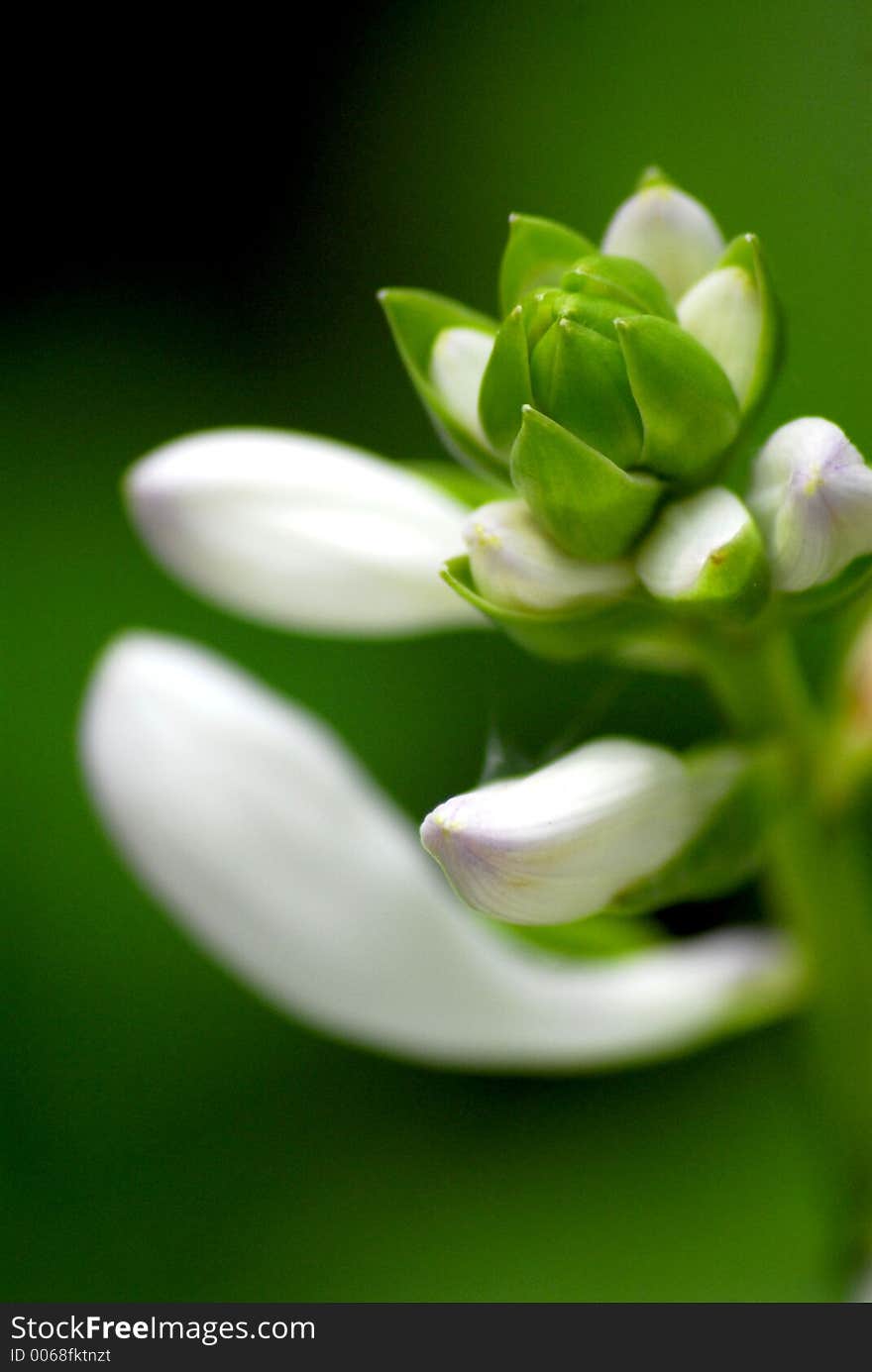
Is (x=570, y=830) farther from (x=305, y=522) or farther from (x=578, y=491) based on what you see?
(x=305, y=522)

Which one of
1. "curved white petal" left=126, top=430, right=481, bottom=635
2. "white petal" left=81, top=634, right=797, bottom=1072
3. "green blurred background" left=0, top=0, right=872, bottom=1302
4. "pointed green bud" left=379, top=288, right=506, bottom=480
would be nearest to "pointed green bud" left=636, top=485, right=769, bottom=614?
"pointed green bud" left=379, top=288, right=506, bottom=480

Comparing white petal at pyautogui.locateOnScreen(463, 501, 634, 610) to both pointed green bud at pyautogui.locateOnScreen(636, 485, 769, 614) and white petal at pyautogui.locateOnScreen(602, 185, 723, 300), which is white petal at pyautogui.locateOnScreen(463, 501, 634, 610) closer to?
pointed green bud at pyautogui.locateOnScreen(636, 485, 769, 614)

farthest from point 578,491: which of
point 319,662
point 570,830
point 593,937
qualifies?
point 319,662

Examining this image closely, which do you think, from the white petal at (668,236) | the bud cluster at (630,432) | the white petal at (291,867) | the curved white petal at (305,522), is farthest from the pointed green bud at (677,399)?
the white petal at (291,867)

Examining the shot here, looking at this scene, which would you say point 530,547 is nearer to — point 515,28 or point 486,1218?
point 486,1218

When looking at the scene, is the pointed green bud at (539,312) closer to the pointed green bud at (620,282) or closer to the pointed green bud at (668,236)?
the pointed green bud at (620,282)

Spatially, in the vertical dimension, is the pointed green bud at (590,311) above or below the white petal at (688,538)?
above

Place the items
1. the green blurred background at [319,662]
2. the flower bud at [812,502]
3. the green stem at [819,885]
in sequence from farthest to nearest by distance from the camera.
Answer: the green blurred background at [319,662] → the green stem at [819,885] → the flower bud at [812,502]

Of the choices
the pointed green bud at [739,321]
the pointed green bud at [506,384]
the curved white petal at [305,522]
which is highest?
the curved white petal at [305,522]
